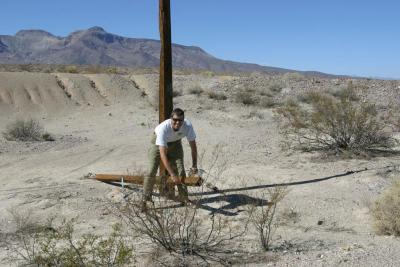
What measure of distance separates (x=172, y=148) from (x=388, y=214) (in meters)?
3.12

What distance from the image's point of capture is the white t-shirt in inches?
312

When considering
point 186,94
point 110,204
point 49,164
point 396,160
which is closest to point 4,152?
point 49,164

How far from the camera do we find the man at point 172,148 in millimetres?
7777

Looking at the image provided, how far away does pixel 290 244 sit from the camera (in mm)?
6863

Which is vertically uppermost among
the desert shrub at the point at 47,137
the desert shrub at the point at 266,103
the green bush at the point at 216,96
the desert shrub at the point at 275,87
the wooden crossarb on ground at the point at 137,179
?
the desert shrub at the point at 275,87

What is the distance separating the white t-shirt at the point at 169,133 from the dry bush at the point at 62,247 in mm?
1330

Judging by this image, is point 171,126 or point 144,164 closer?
point 171,126

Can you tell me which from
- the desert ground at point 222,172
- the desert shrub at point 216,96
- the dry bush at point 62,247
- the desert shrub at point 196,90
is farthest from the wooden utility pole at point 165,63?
the desert shrub at point 196,90

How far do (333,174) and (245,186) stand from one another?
69.2 inches

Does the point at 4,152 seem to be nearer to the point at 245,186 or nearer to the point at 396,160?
the point at 245,186

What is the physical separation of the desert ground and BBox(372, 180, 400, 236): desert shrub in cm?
16

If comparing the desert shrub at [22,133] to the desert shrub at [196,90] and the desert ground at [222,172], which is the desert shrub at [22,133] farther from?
the desert shrub at [196,90]

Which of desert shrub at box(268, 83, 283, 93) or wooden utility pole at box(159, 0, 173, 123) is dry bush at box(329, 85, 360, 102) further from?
wooden utility pole at box(159, 0, 173, 123)

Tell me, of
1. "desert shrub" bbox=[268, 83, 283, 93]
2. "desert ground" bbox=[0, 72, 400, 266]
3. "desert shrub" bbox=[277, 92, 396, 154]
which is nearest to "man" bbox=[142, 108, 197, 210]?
"desert ground" bbox=[0, 72, 400, 266]
